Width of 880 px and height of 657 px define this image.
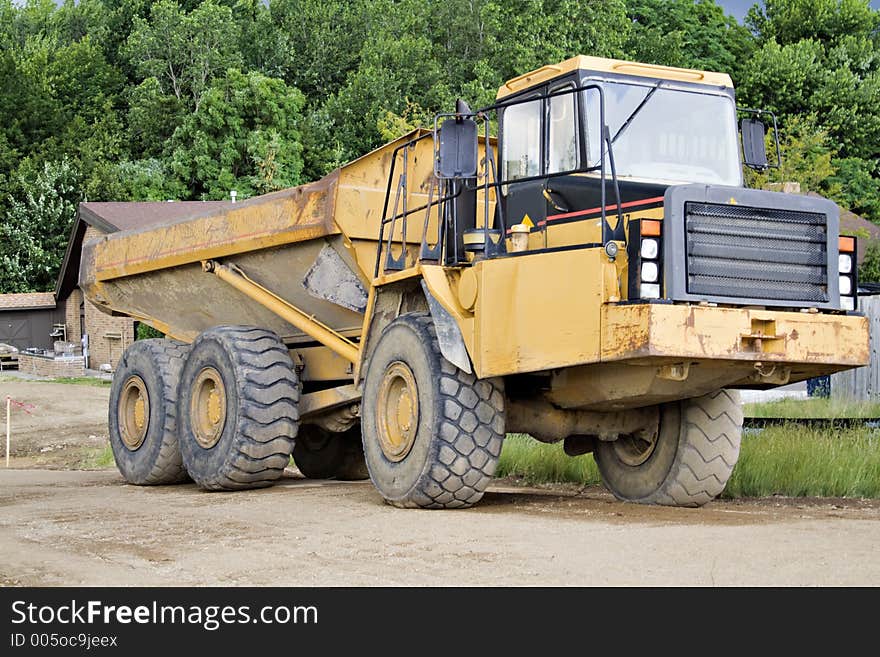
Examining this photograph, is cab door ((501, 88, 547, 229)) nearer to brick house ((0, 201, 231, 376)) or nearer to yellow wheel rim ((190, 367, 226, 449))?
yellow wheel rim ((190, 367, 226, 449))

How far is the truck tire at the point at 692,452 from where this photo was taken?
9.77 m

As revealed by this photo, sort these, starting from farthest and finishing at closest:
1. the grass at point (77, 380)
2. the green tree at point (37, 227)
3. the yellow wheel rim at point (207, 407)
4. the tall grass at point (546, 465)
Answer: the green tree at point (37, 227) < the grass at point (77, 380) < the tall grass at point (546, 465) < the yellow wheel rim at point (207, 407)

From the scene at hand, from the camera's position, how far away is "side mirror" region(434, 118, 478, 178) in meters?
8.66

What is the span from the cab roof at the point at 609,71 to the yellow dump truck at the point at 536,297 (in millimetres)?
20

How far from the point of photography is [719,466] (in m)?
9.84

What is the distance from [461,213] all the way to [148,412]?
15.6ft

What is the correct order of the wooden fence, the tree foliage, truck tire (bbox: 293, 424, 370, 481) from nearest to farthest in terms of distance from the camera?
1. truck tire (bbox: 293, 424, 370, 481)
2. the wooden fence
3. the tree foliage

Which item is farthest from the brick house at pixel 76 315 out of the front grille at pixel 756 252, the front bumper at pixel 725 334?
the front bumper at pixel 725 334

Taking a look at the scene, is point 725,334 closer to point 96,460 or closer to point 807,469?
point 807,469

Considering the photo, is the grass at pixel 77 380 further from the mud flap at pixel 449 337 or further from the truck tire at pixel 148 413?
the mud flap at pixel 449 337

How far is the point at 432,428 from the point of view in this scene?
A: 8.99m

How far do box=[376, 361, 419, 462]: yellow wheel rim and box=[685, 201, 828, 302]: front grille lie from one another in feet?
7.72

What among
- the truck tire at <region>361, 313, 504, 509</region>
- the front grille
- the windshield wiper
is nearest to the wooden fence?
the windshield wiper
